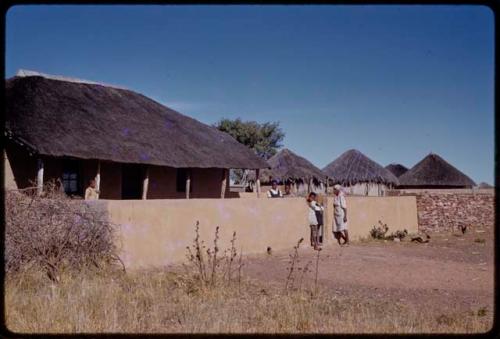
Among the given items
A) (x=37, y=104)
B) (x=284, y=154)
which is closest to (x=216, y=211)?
(x=37, y=104)

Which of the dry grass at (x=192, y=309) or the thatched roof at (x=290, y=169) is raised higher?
the thatched roof at (x=290, y=169)

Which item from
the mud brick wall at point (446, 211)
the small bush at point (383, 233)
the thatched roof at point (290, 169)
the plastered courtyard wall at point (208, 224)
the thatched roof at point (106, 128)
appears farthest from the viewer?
the thatched roof at point (290, 169)

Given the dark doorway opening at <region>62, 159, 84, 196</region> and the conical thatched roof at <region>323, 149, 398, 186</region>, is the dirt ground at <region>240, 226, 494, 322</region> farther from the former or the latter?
the conical thatched roof at <region>323, 149, 398, 186</region>

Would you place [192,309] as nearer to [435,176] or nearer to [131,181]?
[131,181]

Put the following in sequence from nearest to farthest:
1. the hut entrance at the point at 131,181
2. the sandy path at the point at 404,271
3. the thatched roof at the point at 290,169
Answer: the sandy path at the point at 404,271 < the hut entrance at the point at 131,181 < the thatched roof at the point at 290,169

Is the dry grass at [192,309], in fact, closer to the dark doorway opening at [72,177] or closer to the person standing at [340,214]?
the person standing at [340,214]

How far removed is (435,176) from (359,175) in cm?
776

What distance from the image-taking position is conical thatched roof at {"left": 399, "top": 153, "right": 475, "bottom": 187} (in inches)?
1395

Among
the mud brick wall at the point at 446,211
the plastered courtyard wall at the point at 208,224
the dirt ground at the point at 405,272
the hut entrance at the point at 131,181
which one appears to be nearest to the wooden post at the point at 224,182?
the hut entrance at the point at 131,181

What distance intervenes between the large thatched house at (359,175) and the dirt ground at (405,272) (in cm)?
1529

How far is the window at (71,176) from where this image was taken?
49.8 ft

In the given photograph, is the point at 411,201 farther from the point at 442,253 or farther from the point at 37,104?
the point at 37,104

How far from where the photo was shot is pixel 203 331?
5.06 metres

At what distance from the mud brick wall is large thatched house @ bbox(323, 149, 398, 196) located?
9.73 metres
